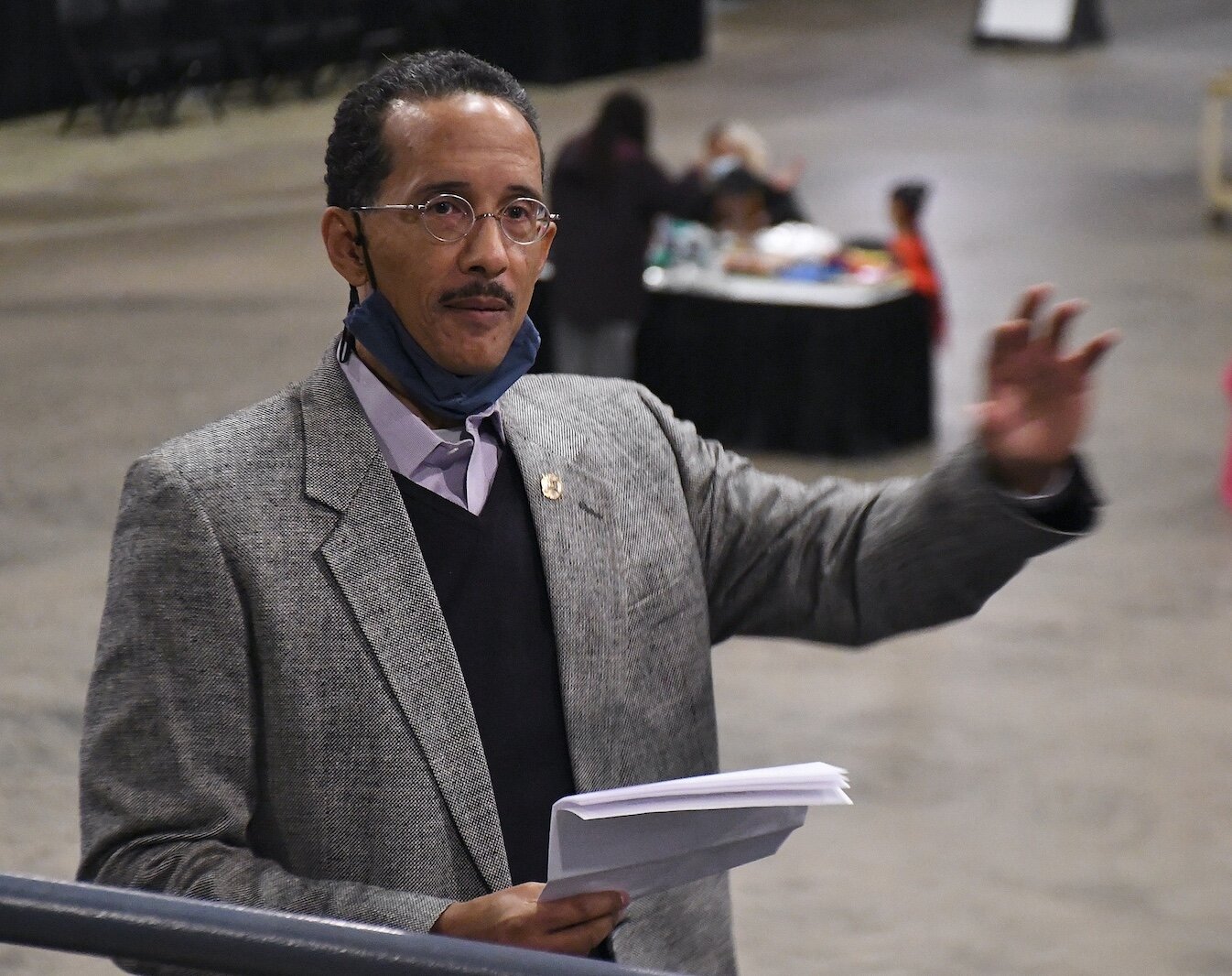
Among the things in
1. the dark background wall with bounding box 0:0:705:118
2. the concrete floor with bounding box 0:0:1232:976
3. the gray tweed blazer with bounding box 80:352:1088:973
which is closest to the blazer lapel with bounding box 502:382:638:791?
the gray tweed blazer with bounding box 80:352:1088:973

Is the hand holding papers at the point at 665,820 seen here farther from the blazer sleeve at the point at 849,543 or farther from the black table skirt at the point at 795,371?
the black table skirt at the point at 795,371

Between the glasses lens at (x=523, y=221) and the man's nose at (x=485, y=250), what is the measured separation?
0.06 feet

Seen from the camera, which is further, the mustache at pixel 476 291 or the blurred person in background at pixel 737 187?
the blurred person in background at pixel 737 187

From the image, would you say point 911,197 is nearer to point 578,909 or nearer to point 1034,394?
point 1034,394

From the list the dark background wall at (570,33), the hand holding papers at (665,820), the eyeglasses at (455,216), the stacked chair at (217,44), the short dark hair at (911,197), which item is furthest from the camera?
the dark background wall at (570,33)

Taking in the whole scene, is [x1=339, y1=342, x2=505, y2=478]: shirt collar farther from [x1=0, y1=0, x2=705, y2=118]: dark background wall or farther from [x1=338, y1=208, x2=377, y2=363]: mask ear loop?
[x1=0, y1=0, x2=705, y2=118]: dark background wall

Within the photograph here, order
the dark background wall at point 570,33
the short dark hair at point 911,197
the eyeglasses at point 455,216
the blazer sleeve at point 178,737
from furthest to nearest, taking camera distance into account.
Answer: the dark background wall at point 570,33, the short dark hair at point 911,197, the eyeglasses at point 455,216, the blazer sleeve at point 178,737

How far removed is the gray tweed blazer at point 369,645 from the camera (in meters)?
1.93

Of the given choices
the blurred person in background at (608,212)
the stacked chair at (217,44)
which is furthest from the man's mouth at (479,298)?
the stacked chair at (217,44)

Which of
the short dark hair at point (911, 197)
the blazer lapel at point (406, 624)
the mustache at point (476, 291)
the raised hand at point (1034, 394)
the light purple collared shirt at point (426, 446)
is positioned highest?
the mustache at point (476, 291)

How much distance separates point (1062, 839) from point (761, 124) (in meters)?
13.8

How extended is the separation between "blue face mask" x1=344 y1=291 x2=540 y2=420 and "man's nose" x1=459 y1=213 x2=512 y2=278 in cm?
11

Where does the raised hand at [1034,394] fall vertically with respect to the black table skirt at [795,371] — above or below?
above

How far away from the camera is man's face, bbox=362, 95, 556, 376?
6.64 feet
